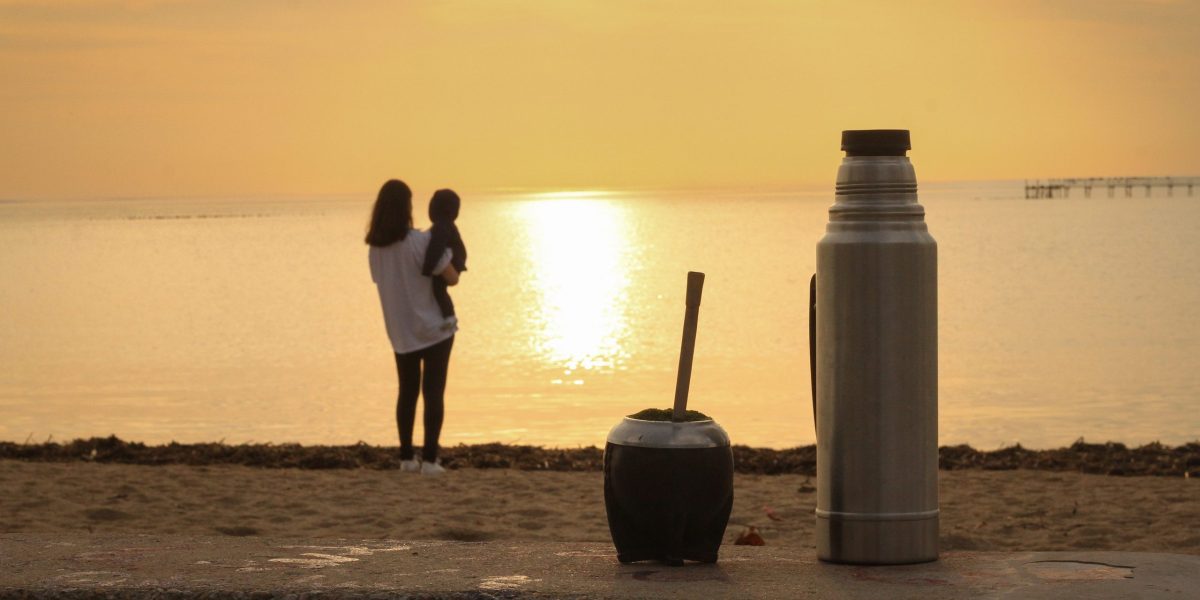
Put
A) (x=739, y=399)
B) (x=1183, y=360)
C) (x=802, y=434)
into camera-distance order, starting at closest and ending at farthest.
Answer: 1. (x=802, y=434)
2. (x=739, y=399)
3. (x=1183, y=360)

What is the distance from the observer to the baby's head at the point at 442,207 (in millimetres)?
9773

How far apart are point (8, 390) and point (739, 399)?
925cm

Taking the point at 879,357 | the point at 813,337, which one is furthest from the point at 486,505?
the point at 879,357

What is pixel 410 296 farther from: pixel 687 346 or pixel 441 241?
pixel 687 346

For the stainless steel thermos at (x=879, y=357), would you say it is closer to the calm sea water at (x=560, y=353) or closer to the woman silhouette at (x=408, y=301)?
the woman silhouette at (x=408, y=301)

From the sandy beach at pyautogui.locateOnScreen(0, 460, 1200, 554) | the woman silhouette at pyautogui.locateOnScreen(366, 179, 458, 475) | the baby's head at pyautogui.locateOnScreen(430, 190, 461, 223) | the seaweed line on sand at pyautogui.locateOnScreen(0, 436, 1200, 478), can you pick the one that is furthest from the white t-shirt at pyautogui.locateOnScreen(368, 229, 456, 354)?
the seaweed line on sand at pyautogui.locateOnScreen(0, 436, 1200, 478)

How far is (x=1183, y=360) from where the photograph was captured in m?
21.6

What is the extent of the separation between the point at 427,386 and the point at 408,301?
578 millimetres

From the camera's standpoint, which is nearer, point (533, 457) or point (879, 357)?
point (879, 357)

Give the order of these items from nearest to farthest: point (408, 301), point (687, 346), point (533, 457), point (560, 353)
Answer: point (687, 346), point (408, 301), point (533, 457), point (560, 353)

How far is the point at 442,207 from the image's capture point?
32.1 feet

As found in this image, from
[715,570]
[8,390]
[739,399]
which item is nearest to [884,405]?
[715,570]

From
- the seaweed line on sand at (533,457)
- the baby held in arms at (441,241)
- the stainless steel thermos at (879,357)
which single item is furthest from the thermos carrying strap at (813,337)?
the seaweed line on sand at (533,457)

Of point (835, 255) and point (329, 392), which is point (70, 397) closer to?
point (329, 392)
